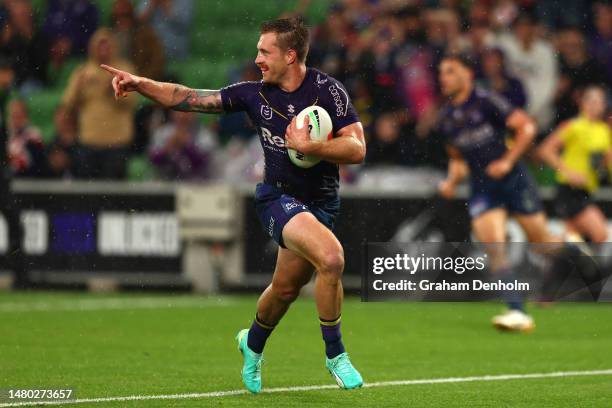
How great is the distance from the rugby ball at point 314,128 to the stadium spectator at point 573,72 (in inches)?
343

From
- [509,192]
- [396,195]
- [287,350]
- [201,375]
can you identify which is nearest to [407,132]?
[396,195]

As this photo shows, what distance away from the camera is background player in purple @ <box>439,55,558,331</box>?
1306 cm

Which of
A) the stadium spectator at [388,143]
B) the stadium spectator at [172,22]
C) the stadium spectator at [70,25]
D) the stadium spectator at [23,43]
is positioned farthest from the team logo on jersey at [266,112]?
the stadium spectator at [172,22]

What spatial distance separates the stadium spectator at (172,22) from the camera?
69.0 ft

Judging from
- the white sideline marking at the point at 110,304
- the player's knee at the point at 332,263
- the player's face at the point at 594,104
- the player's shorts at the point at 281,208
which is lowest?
the white sideline marking at the point at 110,304

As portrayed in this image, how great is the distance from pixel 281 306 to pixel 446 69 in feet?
17.2

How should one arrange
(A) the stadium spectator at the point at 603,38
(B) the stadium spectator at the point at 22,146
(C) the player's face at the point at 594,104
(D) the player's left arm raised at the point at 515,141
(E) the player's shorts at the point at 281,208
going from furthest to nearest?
(B) the stadium spectator at the point at 22,146 → (A) the stadium spectator at the point at 603,38 → (C) the player's face at the point at 594,104 → (D) the player's left arm raised at the point at 515,141 → (E) the player's shorts at the point at 281,208

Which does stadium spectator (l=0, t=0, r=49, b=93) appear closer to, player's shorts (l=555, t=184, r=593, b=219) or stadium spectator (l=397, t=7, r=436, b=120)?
stadium spectator (l=397, t=7, r=436, b=120)

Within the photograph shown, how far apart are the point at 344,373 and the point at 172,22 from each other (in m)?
14.2

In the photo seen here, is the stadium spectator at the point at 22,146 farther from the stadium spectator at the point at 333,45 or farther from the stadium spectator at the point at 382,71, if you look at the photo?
the stadium spectator at the point at 382,71

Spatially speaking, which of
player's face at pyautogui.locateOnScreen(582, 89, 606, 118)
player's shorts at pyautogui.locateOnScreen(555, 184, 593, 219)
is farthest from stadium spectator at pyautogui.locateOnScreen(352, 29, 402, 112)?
player's shorts at pyautogui.locateOnScreen(555, 184, 593, 219)

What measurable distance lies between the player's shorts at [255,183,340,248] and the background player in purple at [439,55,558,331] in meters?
4.60

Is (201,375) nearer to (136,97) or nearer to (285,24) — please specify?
(285,24)

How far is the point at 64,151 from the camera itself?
1841 cm
